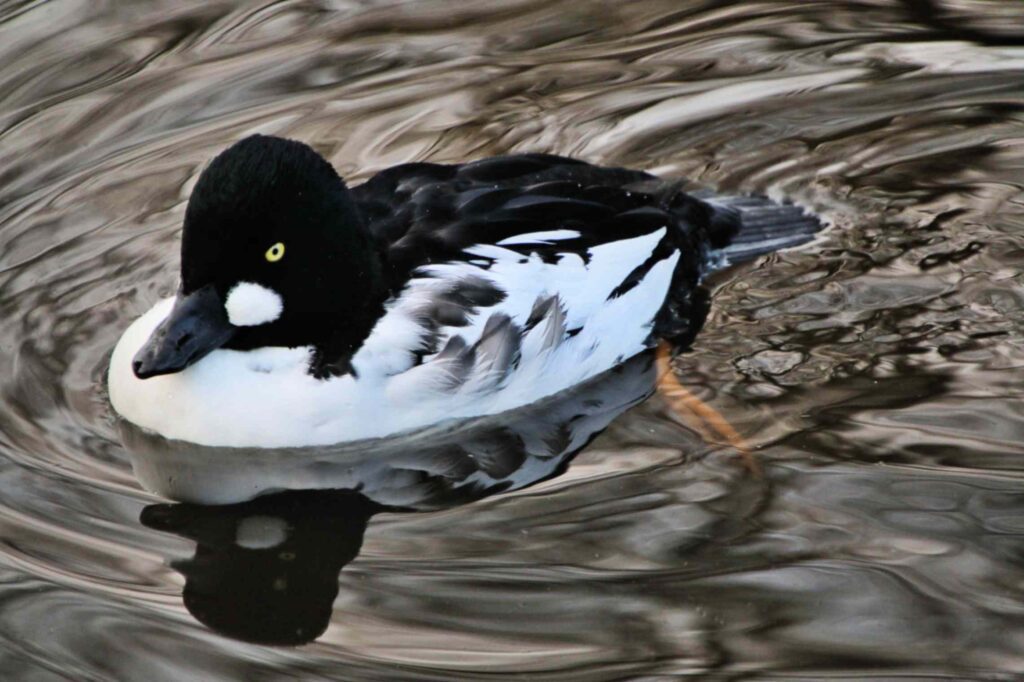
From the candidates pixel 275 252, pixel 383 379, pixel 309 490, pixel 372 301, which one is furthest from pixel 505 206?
pixel 309 490

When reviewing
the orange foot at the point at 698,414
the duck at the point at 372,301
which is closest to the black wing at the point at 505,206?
the duck at the point at 372,301

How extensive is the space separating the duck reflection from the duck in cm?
8

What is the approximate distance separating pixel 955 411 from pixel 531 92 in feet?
11.5

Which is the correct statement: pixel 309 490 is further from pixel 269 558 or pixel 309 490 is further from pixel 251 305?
pixel 251 305

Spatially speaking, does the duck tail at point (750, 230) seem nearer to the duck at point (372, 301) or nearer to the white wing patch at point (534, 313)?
the white wing patch at point (534, 313)

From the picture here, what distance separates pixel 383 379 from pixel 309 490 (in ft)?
1.71

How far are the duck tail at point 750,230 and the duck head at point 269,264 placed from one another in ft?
6.43

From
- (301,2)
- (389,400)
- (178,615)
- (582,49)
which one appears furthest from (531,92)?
(178,615)

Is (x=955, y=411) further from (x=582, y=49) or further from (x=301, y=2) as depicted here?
(x=301, y=2)

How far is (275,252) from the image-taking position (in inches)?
242

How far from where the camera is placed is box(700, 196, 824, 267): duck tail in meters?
7.59

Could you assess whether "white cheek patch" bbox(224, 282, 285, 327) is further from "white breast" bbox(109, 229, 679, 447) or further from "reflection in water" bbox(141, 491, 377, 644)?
"reflection in water" bbox(141, 491, 377, 644)

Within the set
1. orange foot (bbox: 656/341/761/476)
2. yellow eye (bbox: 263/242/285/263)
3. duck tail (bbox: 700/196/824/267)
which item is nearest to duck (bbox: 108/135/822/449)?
yellow eye (bbox: 263/242/285/263)

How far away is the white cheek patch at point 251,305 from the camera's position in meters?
6.14
